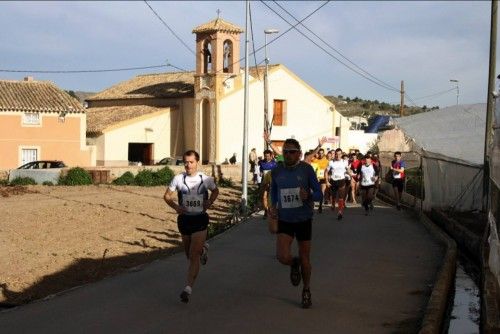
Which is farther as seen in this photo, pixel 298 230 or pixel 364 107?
pixel 364 107

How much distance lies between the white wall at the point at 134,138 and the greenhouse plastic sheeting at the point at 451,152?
25.0m

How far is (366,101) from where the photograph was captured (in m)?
132

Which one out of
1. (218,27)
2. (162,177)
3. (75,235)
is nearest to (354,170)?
(75,235)

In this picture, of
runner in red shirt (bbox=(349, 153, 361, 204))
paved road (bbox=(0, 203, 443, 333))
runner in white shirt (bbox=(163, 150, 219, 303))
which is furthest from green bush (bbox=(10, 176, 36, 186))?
runner in white shirt (bbox=(163, 150, 219, 303))

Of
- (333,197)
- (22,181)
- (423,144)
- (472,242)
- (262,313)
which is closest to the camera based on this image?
(262,313)

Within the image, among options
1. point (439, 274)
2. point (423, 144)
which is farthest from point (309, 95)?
point (439, 274)

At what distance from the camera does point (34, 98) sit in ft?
156

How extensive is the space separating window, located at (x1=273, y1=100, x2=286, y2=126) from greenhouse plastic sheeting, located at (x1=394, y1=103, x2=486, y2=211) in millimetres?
24335

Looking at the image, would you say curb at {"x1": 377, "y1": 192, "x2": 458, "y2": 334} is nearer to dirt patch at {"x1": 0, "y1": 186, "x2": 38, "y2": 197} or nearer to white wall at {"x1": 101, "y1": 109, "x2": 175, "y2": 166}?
dirt patch at {"x1": 0, "y1": 186, "x2": 38, "y2": 197}

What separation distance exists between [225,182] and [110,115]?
1764 cm

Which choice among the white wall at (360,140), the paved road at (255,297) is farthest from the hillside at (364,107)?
the paved road at (255,297)

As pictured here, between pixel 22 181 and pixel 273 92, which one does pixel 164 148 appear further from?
pixel 22 181

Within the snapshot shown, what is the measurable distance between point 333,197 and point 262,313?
12794mm

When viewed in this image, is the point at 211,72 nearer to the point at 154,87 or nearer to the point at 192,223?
the point at 154,87
